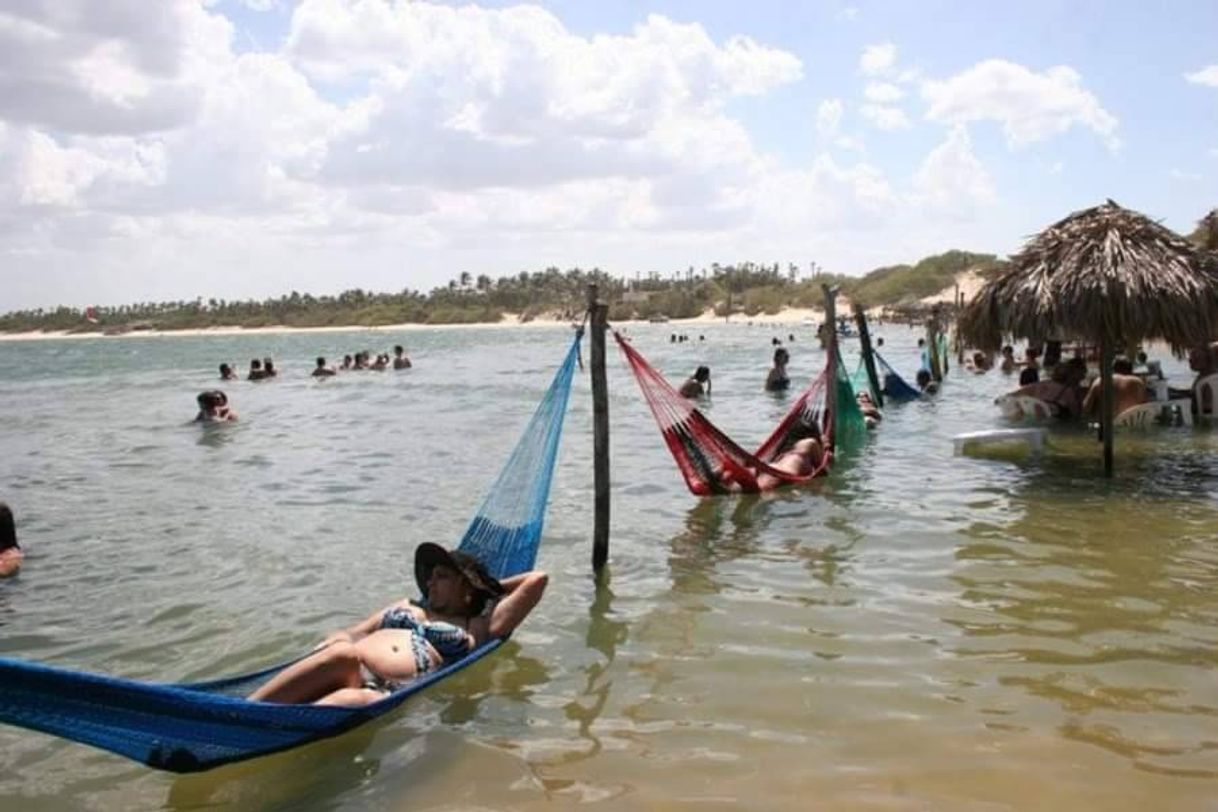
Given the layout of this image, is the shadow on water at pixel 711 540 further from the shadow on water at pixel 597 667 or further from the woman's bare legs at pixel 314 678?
the woman's bare legs at pixel 314 678

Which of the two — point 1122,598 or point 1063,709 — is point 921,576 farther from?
point 1063,709

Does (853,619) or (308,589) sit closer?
(853,619)

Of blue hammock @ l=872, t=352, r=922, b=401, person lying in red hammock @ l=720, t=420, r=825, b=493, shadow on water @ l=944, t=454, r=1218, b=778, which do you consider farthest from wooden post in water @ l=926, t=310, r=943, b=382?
shadow on water @ l=944, t=454, r=1218, b=778

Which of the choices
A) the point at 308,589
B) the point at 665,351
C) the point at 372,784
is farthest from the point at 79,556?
the point at 665,351

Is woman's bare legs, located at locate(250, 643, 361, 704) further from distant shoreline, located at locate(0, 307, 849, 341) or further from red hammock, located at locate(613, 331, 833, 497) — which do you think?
distant shoreline, located at locate(0, 307, 849, 341)

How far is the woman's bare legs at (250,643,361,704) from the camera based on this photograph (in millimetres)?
3355

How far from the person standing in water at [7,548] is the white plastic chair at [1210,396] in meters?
11.4

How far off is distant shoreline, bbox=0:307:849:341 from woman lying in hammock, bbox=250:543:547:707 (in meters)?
64.1

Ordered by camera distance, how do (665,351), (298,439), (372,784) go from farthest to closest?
(665,351), (298,439), (372,784)

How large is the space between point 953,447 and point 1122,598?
197 inches

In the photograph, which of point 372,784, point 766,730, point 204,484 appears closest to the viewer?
point 372,784

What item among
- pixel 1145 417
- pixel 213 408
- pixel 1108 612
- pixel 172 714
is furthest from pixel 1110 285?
pixel 213 408

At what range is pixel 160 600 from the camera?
546 cm

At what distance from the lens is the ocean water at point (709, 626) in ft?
10.7
